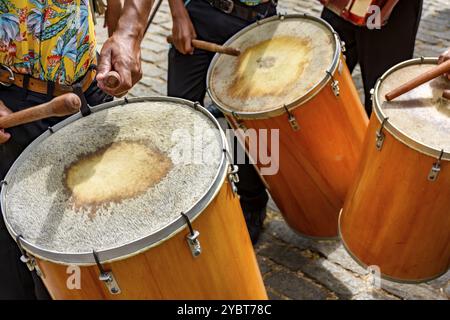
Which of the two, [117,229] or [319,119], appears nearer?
[117,229]

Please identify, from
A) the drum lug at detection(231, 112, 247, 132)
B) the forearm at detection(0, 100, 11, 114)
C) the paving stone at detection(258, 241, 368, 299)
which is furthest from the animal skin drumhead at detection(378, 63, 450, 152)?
the forearm at detection(0, 100, 11, 114)

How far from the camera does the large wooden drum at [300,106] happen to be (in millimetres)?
2236

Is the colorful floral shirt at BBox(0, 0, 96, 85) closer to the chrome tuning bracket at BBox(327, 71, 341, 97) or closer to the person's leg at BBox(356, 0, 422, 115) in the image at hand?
the chrome tuning bracket at BBox(327, 71, 341, 97)

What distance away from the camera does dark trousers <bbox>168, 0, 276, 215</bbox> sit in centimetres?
286

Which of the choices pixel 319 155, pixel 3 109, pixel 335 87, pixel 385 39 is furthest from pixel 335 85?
pixel 3 109

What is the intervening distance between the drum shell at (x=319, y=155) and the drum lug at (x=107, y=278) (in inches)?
39.2

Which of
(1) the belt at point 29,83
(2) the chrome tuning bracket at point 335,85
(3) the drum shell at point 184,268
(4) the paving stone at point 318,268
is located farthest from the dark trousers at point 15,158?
(4) the paving stone at point 318,268

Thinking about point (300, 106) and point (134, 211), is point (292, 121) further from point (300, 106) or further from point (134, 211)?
point (134, 211)

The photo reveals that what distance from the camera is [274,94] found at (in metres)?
2.28

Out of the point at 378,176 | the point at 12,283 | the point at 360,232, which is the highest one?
the point at 378,176

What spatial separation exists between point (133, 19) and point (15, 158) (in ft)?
2.45
